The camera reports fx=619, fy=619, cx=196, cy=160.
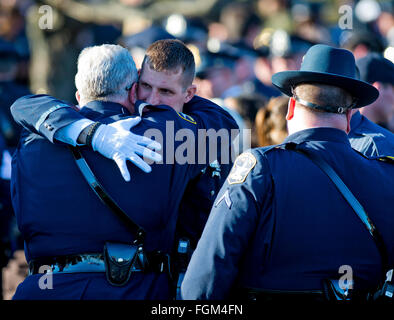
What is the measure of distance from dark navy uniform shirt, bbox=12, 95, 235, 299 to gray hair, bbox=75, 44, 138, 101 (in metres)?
0.07

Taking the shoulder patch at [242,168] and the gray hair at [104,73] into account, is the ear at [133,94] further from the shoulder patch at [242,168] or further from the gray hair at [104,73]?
the shoulder patch at [242,168]

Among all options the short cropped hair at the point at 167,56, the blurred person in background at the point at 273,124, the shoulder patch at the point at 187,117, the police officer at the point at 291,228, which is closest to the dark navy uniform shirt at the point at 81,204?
the shoulder patch at the point at 187,117

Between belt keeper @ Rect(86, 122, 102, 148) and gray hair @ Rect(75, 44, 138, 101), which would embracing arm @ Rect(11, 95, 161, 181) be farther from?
gray hair @ Rect(75, 44, 138, 101)

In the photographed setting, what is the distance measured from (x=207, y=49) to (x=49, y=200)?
5.43m

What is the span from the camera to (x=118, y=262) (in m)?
2.82

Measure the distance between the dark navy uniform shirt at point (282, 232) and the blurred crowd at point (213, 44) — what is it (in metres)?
1.81

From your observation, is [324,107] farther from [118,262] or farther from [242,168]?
[118,262]

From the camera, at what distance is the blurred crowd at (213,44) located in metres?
5.44

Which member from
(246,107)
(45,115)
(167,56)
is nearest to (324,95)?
(167,56)

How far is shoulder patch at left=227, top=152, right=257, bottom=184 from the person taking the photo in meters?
2.66

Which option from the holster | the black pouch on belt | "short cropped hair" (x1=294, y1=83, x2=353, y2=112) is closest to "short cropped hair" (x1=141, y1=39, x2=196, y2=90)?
"short cropped hair" (x1=294, y1=83, x2=353, y2=112)

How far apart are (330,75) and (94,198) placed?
3.98 feet

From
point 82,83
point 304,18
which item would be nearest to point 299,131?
point 82,83

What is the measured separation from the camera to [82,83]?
3039 mm
